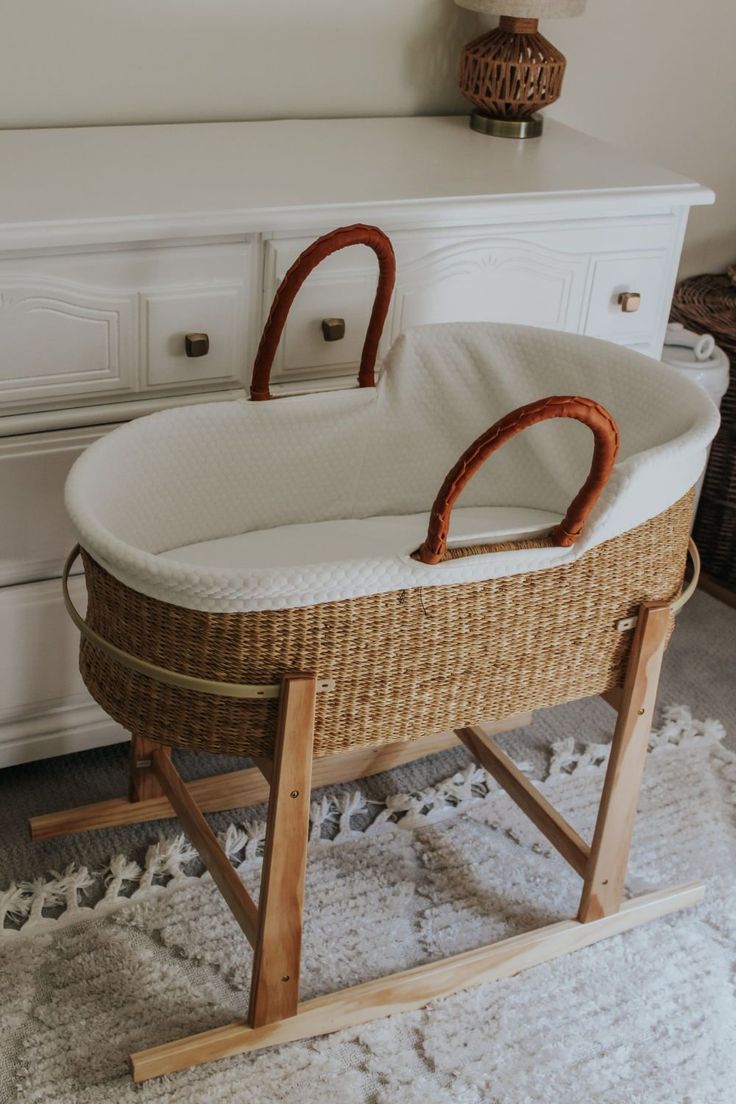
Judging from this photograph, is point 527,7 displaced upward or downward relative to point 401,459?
upward

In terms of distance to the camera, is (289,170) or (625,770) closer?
(625,770)

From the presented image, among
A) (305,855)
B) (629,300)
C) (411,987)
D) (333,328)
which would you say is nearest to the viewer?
(305,855)

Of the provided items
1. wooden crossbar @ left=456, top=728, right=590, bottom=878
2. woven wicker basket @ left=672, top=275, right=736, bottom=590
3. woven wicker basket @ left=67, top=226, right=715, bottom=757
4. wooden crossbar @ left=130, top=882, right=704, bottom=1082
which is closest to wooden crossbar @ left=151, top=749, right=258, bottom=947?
wooden crossbar @ left=130, top=882, right=704, bottom=1082

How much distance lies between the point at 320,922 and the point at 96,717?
1.33ft

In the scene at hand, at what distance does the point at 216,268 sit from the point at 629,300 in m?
0.59

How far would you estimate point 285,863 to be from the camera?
48.5 inches

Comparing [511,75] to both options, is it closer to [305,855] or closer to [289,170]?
[289,170]

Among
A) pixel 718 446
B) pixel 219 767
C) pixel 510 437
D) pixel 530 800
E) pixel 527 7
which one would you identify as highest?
pixel 527 7

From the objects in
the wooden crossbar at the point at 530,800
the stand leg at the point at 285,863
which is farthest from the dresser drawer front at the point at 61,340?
the wooden crossbar at the point at 530,800

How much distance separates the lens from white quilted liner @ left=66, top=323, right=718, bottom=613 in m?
1.26

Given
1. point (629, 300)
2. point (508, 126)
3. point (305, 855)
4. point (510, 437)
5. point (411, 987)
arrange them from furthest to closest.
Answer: point (508, 126) < point (629, 300) < point (411, 987) < point (305, 855) < point (510, 437)

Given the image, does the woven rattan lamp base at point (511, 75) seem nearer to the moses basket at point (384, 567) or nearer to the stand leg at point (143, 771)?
the moses basket at point (384, 567)

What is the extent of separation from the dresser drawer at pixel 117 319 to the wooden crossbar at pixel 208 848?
1.50 feet

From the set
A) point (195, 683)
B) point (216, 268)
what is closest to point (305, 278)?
point (216, 268)
